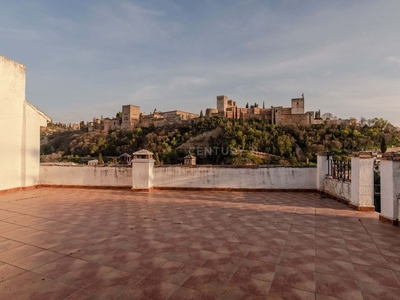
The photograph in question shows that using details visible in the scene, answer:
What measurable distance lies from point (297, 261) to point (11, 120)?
927 cm

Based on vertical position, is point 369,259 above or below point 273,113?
below

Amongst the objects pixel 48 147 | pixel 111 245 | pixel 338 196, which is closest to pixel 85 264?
pixel 111 245

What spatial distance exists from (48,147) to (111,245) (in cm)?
7159

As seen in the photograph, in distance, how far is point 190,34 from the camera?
11109 mm

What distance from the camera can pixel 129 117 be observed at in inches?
2442

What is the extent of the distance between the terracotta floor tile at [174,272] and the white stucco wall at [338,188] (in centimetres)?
489

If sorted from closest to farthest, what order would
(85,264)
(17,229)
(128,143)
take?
1. (85,264)
2. (17,229)
3. (128,143)

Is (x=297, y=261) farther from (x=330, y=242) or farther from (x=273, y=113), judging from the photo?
(x=273, y=113)

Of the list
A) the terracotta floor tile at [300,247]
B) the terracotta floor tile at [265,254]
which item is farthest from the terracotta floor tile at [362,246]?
the terracotta floor tile at [265,254]

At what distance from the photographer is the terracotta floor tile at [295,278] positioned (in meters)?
2.06

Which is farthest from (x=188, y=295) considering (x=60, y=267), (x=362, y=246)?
(x=362, y=246)

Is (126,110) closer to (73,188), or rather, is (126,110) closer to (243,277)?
(73,188)

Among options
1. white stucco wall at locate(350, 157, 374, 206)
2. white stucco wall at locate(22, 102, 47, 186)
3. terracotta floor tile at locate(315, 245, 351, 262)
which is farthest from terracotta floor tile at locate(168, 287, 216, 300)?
white stucco wall at locate(22, 102, 47, 186)

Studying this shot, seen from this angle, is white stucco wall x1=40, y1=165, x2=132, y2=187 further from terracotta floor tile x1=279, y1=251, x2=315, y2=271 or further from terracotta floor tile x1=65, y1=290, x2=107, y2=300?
terracotta floor tile x1=279, y1=251, x2=315, y2=271
